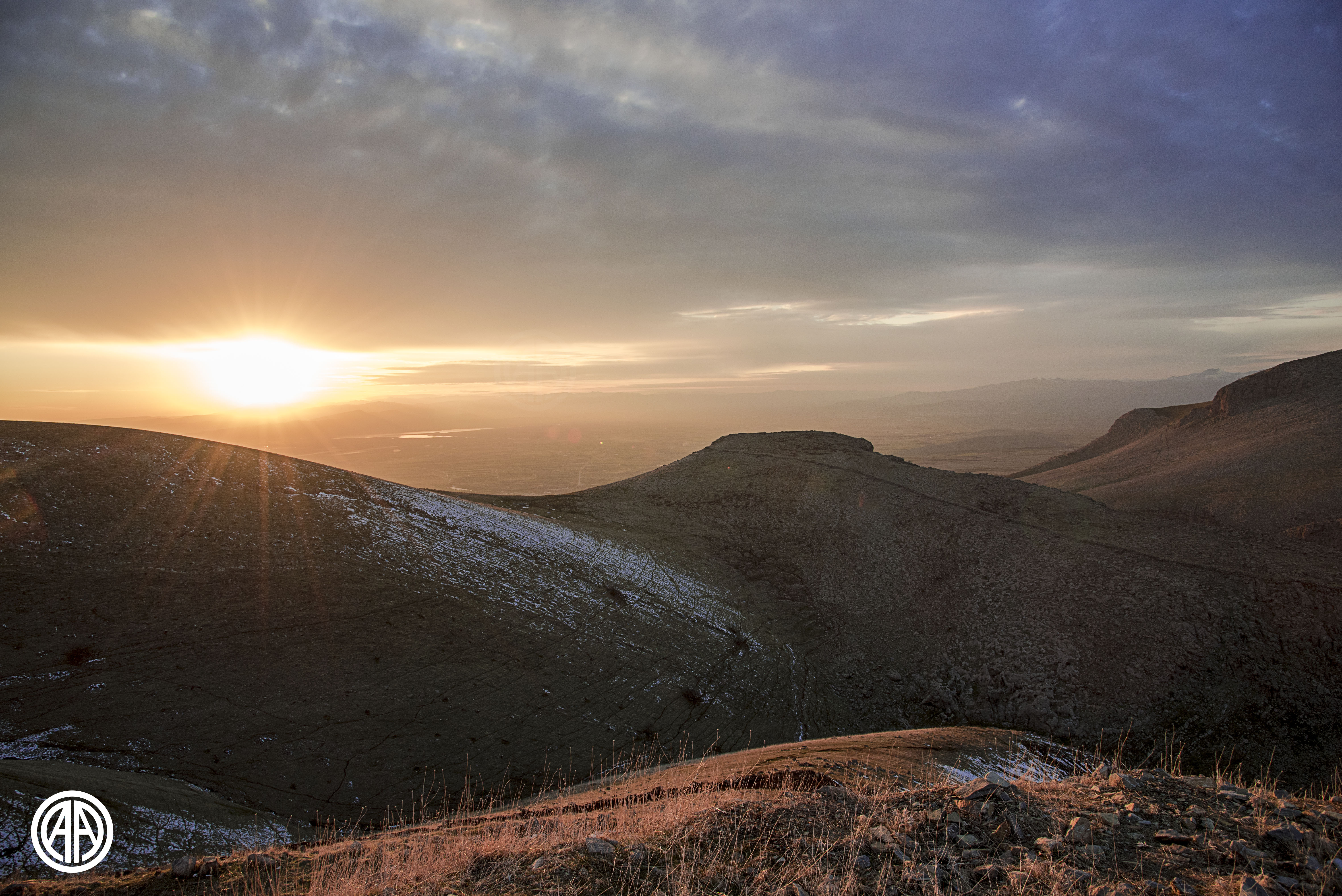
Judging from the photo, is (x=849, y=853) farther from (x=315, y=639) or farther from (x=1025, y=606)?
(x=1025, y=606)

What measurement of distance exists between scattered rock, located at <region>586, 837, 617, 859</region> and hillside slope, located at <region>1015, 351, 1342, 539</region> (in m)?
35.1

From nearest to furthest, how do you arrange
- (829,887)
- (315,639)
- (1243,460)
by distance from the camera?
(829,887) < (315,639) < (1243,460)

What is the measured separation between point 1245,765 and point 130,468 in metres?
27.3

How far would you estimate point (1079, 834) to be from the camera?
16.2 ft

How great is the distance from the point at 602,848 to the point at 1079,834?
390 cm

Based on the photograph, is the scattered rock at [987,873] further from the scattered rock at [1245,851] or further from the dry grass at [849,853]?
the scattered rock at [1245,851]

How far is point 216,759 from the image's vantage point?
909 cm

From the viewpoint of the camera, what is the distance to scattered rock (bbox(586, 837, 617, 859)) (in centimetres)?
499

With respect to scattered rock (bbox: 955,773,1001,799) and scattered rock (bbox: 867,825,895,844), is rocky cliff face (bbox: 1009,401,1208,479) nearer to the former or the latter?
scattered rock (bbox: 955,773,1001,799)

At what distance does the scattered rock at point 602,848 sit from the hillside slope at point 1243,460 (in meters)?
35.1

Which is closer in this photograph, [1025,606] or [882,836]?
[882,836]

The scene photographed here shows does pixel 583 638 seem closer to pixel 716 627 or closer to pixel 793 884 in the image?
pixel 716 627

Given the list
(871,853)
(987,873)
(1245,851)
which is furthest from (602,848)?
(1245,851)

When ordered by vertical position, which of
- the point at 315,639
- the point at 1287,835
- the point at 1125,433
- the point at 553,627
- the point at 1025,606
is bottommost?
the point at 1025,606
